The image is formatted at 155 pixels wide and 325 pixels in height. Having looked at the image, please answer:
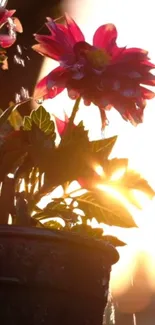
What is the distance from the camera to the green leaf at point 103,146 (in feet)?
3.21

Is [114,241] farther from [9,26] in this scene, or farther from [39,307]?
[9,26]

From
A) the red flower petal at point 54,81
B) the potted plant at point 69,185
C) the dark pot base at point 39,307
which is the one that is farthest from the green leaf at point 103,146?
the dark pot base at point 39,307

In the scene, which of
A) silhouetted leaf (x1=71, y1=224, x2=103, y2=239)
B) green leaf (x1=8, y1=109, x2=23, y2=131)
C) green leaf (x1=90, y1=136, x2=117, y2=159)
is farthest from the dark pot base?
green leaf (x1=8, y1=109, x2=23, y2=131)

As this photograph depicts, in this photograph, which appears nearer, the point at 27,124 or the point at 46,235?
the point at 46,235

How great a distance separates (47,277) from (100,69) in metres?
0.35

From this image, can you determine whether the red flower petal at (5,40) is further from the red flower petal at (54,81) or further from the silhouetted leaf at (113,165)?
the silhouetted leaf at (113,165)

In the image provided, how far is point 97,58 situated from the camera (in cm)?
96

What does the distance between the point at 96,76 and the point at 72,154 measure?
136 mm

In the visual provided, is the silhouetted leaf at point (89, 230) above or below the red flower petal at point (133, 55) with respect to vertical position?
below

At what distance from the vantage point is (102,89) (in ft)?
3.13

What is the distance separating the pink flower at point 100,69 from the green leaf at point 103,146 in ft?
0.18

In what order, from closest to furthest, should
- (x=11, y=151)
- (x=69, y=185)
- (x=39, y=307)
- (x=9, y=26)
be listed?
(x=39, y=307), (x=11, y=151), (x=69, y=185), (x=9, y=26)

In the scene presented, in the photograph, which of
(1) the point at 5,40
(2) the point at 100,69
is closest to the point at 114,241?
(2) the point at 100,69

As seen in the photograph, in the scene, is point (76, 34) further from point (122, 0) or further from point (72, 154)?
point (122, 0)
